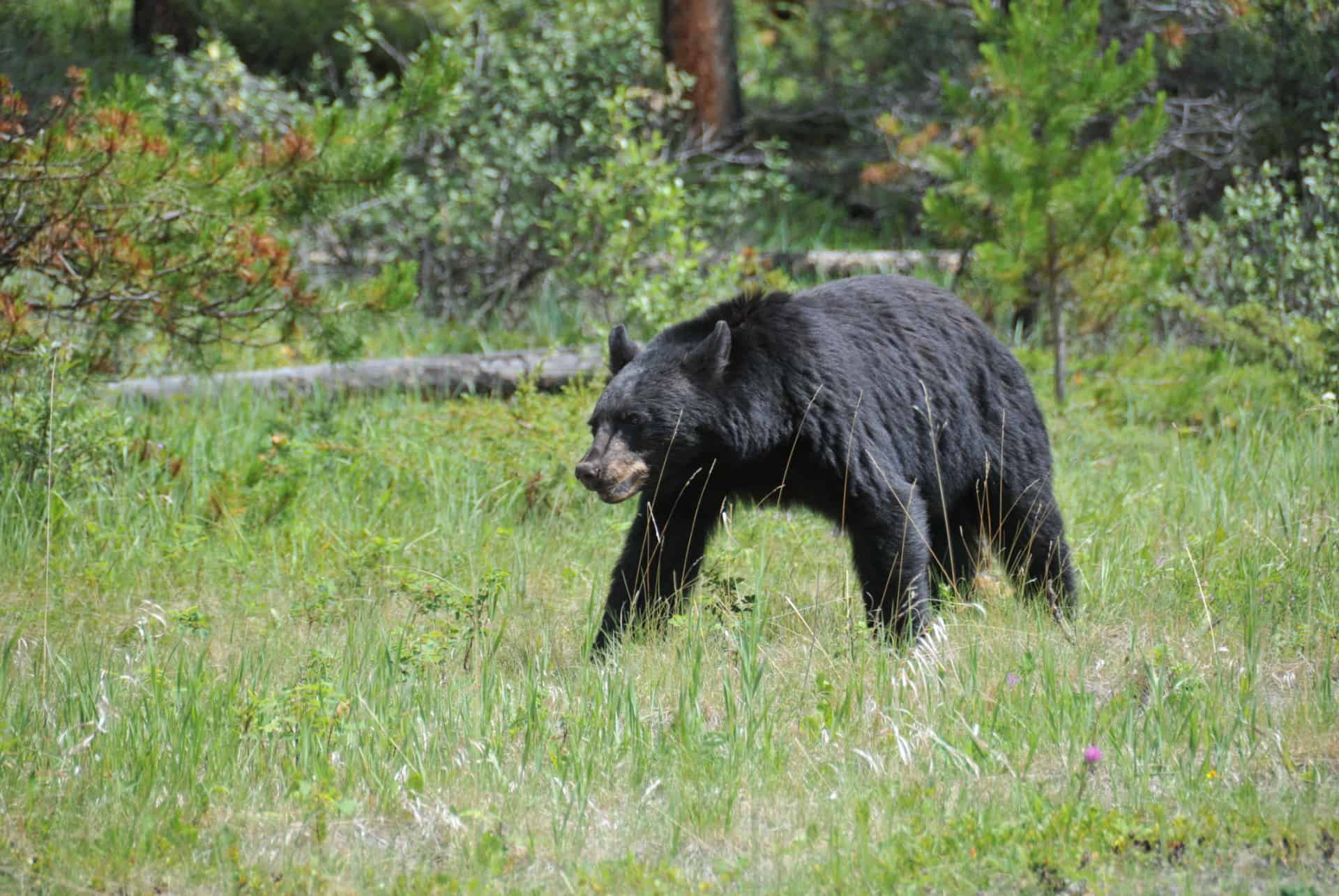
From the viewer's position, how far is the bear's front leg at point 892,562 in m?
4.36

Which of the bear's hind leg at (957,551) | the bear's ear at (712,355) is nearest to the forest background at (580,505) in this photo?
the bear's hind leg at (957,551)

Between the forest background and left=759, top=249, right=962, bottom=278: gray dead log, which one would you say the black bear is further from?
left=759, top=249, right=962, bottom=278: gray dead log

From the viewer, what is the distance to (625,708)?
374 centimetres

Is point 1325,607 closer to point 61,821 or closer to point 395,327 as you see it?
point 61,821

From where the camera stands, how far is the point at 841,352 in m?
4.58

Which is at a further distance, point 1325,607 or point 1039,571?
point 1039,571

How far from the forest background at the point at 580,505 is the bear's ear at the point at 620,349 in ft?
Result: 2.64

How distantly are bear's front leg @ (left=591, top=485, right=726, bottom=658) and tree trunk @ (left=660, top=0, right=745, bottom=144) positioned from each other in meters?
7.66

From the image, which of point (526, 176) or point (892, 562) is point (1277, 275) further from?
point (892, 562)

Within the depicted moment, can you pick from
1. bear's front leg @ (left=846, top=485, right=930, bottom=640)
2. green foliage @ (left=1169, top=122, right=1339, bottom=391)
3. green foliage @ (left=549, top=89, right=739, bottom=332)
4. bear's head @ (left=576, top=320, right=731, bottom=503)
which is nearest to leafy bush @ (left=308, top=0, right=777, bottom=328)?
green foliage @ (left=549, top=89, right=739, bottom=332)

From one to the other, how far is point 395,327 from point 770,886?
6913 millimetres

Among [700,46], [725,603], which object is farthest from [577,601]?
[700,46]

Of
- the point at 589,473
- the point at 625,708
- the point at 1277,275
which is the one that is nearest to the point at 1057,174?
the point at 1277,275

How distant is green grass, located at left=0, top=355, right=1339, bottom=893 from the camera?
2.97 meters
